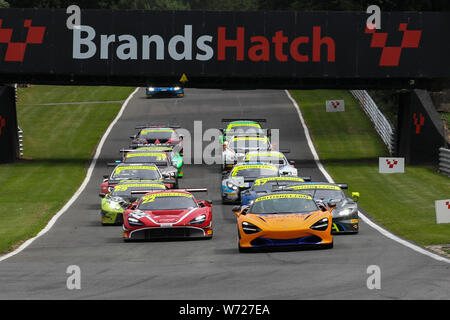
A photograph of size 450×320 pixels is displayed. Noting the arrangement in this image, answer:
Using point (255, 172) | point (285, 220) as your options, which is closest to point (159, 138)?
point (255, 172)

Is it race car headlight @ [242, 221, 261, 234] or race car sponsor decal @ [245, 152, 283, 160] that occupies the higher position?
race car sponsor decal @ [245, 152, 283, 160]

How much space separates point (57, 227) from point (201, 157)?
65.7 feet

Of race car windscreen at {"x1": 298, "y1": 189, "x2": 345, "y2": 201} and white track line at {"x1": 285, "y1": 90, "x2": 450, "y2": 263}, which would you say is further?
race car windscreen at {"x1": 298, "y1": 189, "x2": 345, "y2": 201}

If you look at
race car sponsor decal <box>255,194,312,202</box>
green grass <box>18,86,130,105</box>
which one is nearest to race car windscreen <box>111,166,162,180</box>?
race car sponsor decal <box>255,194,312,202</box>

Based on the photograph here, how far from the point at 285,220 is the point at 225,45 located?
23076mm

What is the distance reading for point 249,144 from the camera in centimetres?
3944

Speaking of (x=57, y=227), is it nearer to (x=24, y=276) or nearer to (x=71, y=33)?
(x=24, y=276)

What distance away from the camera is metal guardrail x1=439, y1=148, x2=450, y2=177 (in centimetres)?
3888

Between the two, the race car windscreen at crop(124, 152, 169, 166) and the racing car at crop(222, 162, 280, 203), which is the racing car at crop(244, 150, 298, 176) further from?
the race car windscreen at crop(124, 152, 169, 166)

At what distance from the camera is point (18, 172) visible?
1625 inches

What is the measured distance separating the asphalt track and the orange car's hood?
0.56 meters

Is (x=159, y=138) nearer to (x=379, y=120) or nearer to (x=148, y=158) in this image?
(x=148, y=158)

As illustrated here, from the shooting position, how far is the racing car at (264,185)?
26.7m
